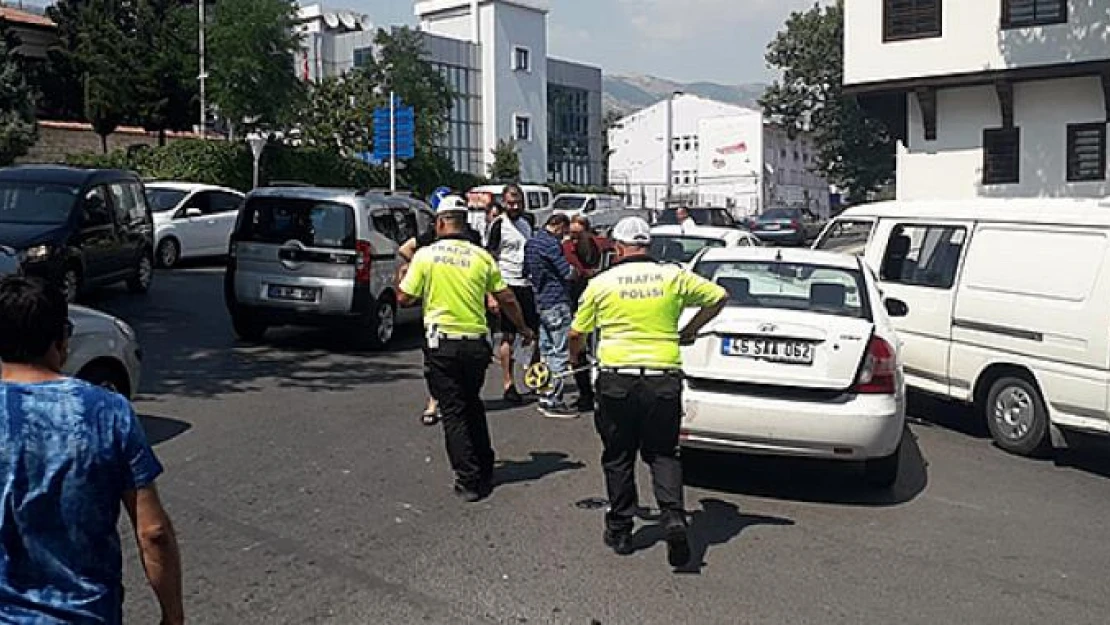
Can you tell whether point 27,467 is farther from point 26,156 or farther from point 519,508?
point 26,156

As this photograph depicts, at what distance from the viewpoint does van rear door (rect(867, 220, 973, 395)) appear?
1030 cm

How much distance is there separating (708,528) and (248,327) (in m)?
8.08

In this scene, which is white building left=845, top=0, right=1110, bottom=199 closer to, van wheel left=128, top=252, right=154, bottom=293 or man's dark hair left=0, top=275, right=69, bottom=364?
van wheel left=128, top=252, right=154, bottom=293

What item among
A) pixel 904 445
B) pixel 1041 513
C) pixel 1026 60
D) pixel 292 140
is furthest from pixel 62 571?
pixel 292 140

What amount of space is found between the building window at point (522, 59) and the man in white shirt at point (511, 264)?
61831mm

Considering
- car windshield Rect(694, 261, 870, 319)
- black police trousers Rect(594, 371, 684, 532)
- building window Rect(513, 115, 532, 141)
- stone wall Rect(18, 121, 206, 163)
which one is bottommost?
black police trousers Rect(594, 371, 684, 532)

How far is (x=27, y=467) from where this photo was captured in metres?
2.88

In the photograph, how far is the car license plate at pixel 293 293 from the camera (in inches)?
509

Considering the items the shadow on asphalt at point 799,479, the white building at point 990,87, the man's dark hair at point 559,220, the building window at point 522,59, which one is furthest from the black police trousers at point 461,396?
the building window at point 522,59

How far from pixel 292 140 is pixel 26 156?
8.49 m

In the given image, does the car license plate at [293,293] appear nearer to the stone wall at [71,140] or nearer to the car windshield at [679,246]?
the car windshield at [679,246]

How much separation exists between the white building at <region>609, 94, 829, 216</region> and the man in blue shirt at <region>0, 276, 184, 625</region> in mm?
78509

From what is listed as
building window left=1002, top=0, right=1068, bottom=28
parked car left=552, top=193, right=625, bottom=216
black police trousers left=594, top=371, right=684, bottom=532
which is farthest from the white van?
parked car left=552, top=193, right=625, bottom=216

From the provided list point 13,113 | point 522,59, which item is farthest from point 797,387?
point 522,59
